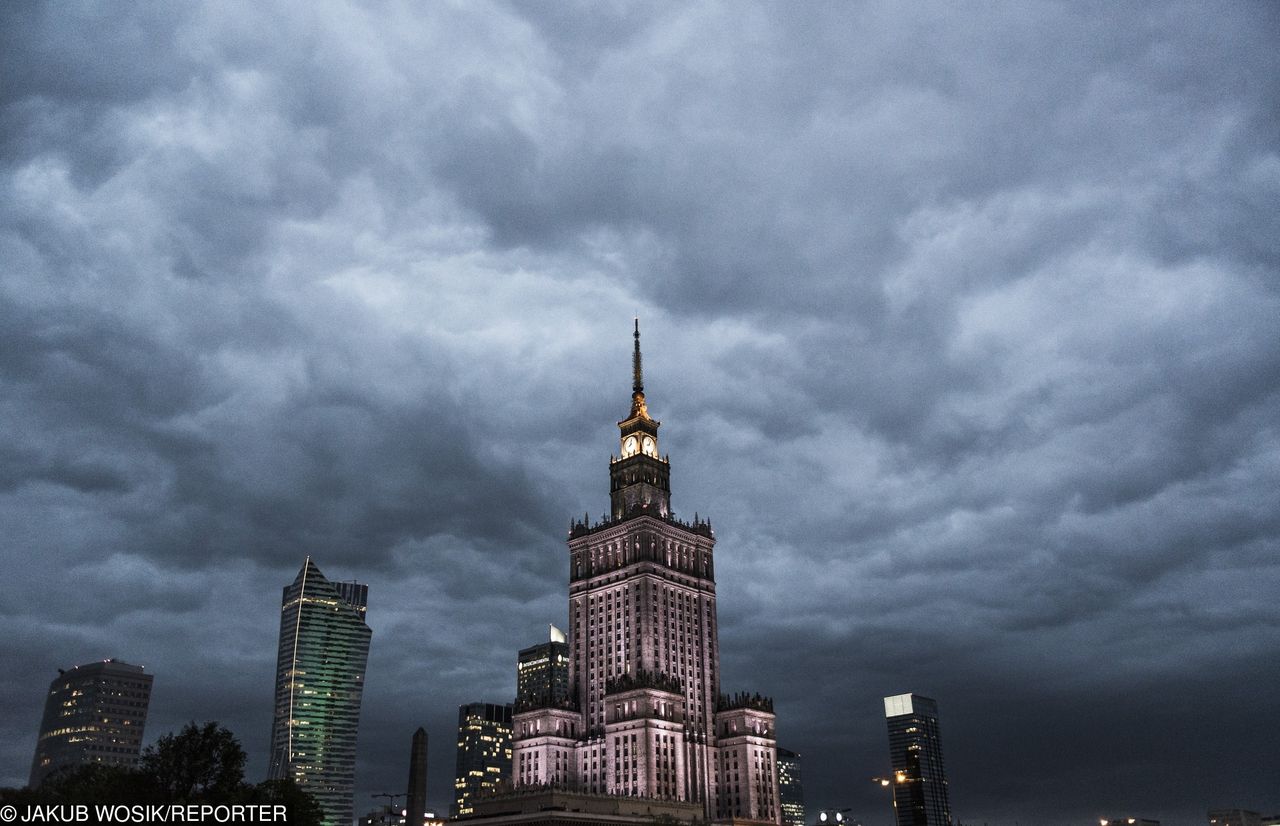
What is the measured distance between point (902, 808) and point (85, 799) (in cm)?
13544

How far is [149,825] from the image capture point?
112188 millimetres

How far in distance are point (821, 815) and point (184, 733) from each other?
354ft

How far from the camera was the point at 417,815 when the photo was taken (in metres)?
131

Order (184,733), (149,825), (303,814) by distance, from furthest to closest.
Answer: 1. (303,814)
2. (184,733)
3. (149,825)

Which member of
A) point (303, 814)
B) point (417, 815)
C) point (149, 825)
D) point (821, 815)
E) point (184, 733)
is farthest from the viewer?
point (821, 815)

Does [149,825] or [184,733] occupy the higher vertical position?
[184,733]

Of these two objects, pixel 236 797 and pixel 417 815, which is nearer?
pixel 417 815

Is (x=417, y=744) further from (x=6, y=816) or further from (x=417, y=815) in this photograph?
(x=6, y=816)

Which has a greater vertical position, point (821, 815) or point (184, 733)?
point (184, 733)

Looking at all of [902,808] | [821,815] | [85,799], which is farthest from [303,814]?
[902,808]

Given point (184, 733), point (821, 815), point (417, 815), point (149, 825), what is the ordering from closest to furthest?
point (149, 825)
point (417, 815)
point (184, 733)
point (821, 815)

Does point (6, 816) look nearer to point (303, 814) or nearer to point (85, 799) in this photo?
point (85, 799)

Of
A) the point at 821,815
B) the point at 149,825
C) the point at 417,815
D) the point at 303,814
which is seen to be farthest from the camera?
the point at 821,815

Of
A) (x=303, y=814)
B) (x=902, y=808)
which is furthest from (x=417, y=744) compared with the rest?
(x=902, y=808)
